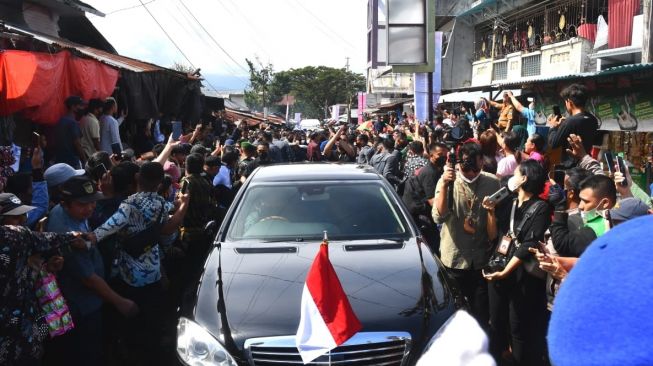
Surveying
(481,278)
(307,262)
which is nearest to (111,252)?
(307,262)

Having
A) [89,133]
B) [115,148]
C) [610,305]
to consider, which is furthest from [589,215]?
[115,148]

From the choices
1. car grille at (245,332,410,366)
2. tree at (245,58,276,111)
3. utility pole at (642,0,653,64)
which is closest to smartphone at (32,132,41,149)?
car grille at (245,332,410,366)

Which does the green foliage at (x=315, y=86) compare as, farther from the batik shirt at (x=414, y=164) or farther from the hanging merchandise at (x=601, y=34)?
the batik shirt at (x=414, y=164)

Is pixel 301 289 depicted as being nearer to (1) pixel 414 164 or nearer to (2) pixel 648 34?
(1) pixel 414 164

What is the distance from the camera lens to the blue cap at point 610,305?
652 mm

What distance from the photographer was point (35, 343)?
2.90 meters

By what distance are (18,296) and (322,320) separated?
151 cm

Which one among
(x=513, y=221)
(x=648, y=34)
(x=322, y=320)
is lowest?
(x=322, y=320)

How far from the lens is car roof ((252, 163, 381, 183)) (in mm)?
5051

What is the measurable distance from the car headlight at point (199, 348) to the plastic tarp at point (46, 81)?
3459mm

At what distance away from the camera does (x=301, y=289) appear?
3502 mm

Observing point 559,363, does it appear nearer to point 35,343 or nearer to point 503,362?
point 35,343

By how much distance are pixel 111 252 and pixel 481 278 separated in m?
2.99

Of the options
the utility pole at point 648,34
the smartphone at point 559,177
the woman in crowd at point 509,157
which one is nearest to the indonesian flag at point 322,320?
the smartphone at point 559,177
